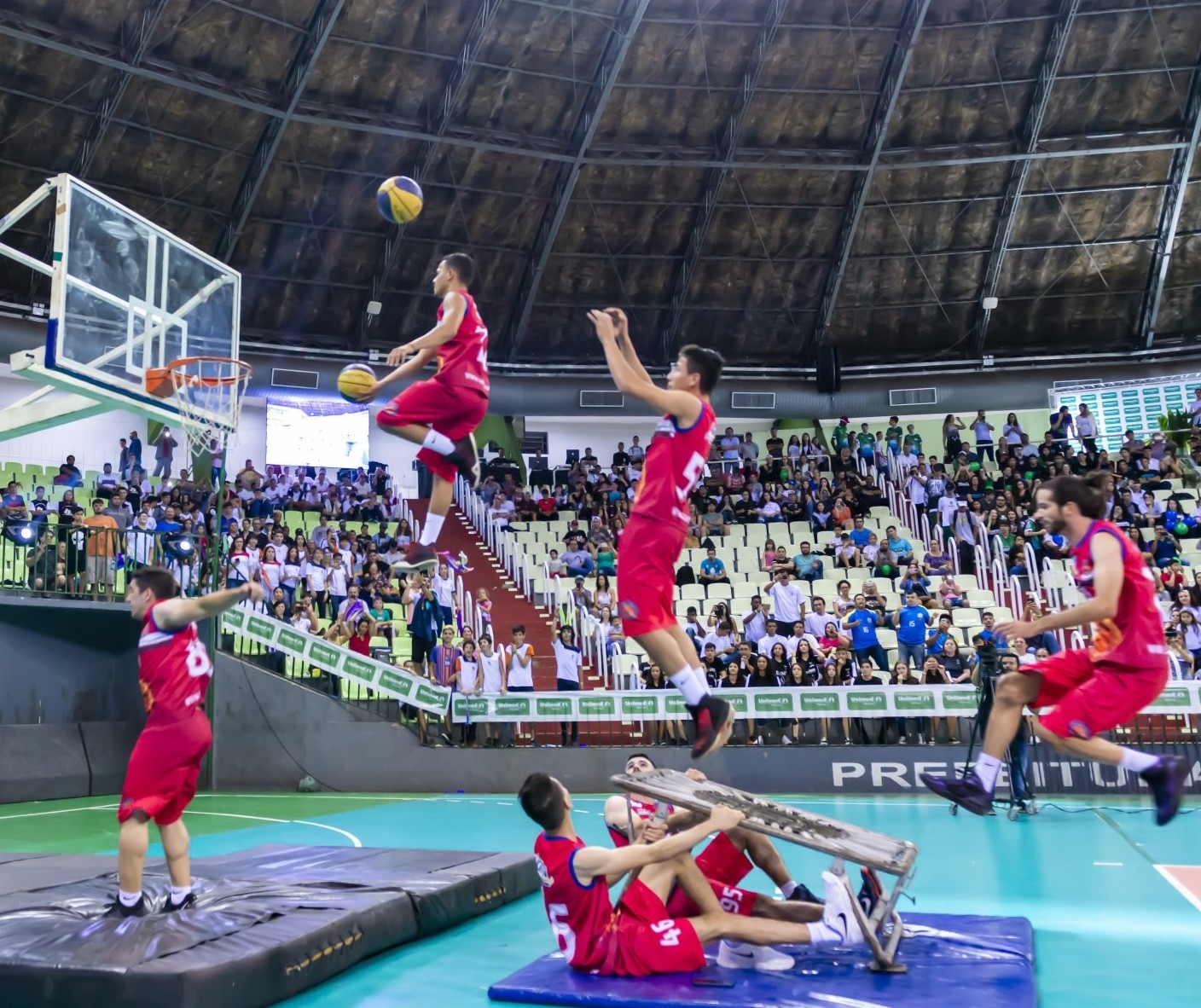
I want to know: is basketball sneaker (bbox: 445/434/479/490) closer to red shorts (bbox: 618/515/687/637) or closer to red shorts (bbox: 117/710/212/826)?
red shorts (bbox: 618/515/687/637)

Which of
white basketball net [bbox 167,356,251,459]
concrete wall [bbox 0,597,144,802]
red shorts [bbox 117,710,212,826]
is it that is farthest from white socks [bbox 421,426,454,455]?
concrete wall [bbox 0,597,144,802]

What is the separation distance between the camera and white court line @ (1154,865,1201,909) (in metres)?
8.95

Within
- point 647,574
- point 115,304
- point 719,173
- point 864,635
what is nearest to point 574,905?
point 647,574

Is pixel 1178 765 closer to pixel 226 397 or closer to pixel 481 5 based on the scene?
pixel 226 397

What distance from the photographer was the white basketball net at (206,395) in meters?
12.4

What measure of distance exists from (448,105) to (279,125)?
136 inches

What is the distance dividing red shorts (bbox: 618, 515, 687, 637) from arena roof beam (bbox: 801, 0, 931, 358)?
2102 cm

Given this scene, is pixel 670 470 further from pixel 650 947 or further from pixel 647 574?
pixel 650 947

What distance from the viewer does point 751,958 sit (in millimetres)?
7000

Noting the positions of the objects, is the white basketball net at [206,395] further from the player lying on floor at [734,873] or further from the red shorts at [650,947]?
the red shorts at [650,947]

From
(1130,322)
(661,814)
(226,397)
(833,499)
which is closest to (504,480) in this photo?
(833,499)

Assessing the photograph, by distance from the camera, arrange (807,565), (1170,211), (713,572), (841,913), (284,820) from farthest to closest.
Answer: (1170,211)
(807,565)
(713,572)
(284,820)
(841,913)

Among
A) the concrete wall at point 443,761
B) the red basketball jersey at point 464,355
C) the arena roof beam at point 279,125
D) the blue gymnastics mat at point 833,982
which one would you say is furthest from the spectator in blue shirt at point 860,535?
the red basketball jersey at point 464,355

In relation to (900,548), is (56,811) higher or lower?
lower
